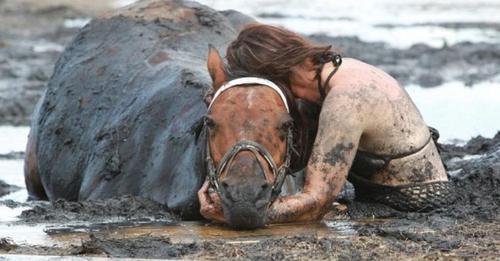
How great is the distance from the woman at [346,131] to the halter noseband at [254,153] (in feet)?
0.46

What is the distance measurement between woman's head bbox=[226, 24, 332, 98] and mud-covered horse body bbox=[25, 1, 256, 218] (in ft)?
1.94

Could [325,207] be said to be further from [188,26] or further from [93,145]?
[188,26]

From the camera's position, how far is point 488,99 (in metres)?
12.2

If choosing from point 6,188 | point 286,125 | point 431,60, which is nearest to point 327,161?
point 286,125

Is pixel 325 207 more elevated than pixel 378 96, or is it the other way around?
pixel 378 96

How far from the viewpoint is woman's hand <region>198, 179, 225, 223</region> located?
612cm

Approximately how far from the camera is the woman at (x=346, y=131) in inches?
245

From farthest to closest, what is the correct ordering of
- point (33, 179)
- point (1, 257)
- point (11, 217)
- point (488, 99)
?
1. point (488, 99)
2. point (33, 179)
3. point (11, 217)
4. point (1, 257)

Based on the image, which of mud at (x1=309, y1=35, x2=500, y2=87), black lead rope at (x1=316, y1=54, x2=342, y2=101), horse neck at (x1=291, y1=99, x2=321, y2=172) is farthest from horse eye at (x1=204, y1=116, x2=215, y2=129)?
mud at (x1=309, y1=35, x2=500, y2=87)

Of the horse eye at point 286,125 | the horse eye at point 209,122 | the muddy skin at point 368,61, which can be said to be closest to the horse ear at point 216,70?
the horse eye at point 209,122

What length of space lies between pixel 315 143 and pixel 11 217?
1716 mm


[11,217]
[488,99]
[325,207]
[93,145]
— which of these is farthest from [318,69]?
[488,99]

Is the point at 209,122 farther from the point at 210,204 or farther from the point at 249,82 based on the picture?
the point at 210,204

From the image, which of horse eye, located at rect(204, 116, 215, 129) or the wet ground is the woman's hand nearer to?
the wet ground
